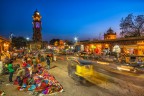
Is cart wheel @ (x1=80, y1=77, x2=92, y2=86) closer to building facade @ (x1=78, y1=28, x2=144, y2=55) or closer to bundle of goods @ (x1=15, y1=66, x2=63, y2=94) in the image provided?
bundle of goods @ (x1=15, y1=66, x2=63, y2=94)

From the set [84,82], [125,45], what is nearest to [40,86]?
[84,82]

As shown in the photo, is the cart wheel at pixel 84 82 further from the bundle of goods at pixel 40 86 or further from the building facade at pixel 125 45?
the building facade at pixel 125 45

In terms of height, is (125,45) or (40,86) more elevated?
(125,45)

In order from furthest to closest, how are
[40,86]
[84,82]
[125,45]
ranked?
1. [125,45]
2. [84,82]
3. [40,86]

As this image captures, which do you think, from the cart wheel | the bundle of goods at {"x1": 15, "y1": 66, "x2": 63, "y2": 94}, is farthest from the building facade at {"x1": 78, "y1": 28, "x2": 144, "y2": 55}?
the bundle of goods at {"x1": 15, "y1": 66, "x2": 63, "y2": 94}

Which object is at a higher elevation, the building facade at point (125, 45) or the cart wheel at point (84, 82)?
the building facade at point (125, 45)

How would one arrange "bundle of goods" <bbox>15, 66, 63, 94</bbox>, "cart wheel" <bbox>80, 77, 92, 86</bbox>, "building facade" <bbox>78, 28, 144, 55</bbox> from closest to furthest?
"bundle of goods" <bbox>15, 66, 63, 94</bbox> → "cart wheel" <bbox>80, 77, 92, 86</bbox> → "building facade" <bbox>78, 28, 144, 55</bbox>

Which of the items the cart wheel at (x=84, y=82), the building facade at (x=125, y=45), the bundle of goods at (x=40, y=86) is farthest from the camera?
the building facade at (x=125, y=45)

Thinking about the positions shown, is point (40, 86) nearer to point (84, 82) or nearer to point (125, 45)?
point (84, 82)

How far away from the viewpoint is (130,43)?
3519cm

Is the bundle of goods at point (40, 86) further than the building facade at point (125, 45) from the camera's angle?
No

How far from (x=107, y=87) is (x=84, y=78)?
2.76m

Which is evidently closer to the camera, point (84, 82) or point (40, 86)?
point (40, 86)

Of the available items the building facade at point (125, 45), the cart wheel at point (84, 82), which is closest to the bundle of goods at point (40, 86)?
the cart wheel at point (84, 82)
